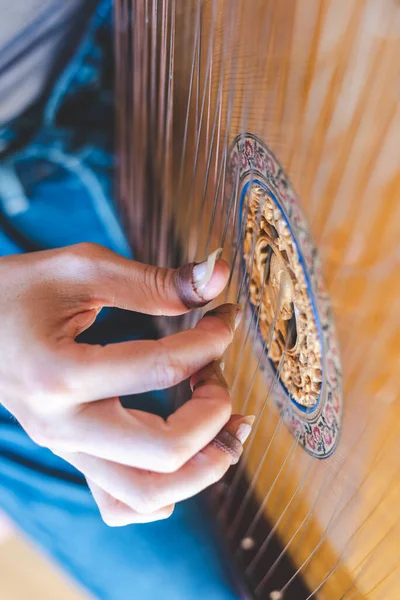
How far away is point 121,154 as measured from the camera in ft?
2.27

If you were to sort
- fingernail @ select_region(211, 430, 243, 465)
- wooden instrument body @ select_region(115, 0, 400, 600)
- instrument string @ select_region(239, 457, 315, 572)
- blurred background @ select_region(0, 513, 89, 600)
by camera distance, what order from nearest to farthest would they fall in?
wooden instrument body @ select_region(115, 0, 400, 600) → fingernail @ select_region(211, 430, 243, 465) → instrument string @ select_region(239, 457, 315, 572) → blurred background @ select_region(0, 513, 89, 600)

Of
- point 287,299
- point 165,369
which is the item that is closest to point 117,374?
point 165,369

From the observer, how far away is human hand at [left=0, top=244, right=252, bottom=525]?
1.32ft

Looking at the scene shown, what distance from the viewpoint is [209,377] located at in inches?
18.4

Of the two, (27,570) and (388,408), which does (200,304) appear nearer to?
(388,408)

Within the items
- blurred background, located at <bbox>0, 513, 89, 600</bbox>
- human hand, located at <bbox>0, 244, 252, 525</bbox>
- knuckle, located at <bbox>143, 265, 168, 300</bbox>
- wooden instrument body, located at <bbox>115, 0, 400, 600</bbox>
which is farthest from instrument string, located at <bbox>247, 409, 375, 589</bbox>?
blurred background, located at <bbox>0, 513, 89, 600</bbox>

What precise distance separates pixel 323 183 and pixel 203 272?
0.40 ft

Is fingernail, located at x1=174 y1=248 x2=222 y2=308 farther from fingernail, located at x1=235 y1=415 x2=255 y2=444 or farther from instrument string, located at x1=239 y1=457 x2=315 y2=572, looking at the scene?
instrument string, located at x1=239 y1=457 x2=315 y2=572

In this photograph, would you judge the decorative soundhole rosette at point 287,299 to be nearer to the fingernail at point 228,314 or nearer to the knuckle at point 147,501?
the fingernail at point 228,314

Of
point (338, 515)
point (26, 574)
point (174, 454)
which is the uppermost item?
point (174, 454)

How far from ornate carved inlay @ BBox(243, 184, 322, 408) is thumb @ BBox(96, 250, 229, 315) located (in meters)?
0.09

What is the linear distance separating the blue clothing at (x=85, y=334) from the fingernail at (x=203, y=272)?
306 millimetres

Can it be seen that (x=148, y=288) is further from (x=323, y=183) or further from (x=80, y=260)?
(x=323, y=183)

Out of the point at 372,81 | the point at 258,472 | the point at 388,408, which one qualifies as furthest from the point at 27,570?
the point at 372,81
